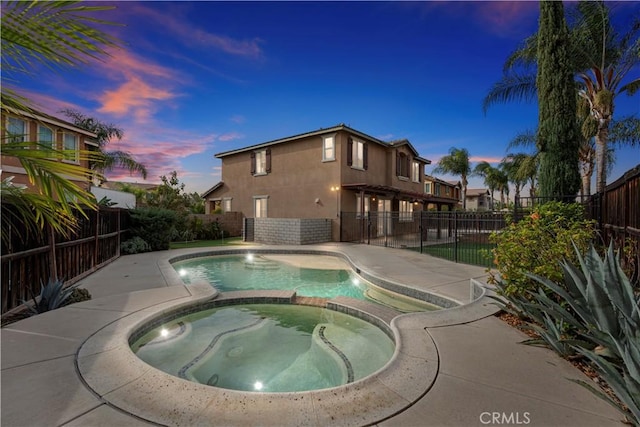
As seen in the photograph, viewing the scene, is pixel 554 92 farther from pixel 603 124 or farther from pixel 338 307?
pixel 338 307

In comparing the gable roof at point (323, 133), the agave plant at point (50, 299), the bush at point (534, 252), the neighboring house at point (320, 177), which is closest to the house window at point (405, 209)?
the neighboring house at point (320, 177)

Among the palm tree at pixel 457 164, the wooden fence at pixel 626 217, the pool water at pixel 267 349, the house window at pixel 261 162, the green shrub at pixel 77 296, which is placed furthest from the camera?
the palm tree at pixel 457 164

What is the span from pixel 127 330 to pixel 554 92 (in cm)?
1283

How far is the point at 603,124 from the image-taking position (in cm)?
1198

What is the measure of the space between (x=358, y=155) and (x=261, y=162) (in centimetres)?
713

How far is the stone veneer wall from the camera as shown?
48.3 feet

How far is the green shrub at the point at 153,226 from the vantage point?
12.0 m

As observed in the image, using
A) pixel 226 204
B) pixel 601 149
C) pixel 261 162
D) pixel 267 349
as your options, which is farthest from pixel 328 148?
pixel 267 349

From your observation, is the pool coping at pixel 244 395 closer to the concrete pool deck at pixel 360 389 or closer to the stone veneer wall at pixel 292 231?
the concrete pool deck at pixel 360 389

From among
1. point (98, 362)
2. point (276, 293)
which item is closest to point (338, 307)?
point (276, 293)

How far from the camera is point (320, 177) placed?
1683 cm

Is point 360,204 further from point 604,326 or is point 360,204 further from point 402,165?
point 604,326

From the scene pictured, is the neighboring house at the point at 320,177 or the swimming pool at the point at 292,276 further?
the neighboring house at the point at 320,177

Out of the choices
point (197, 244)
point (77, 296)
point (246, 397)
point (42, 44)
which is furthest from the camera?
point (197, 244)
